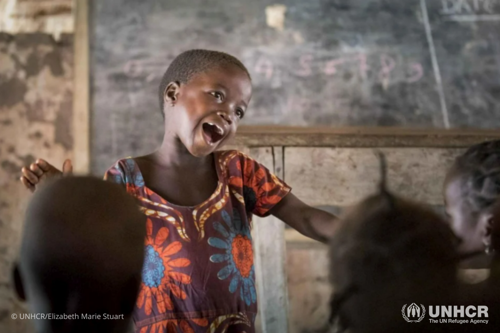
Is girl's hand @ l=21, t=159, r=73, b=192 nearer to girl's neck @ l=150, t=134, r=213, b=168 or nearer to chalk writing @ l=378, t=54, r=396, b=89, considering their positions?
girl's neck @ l=150, t=134, r=213, b=168

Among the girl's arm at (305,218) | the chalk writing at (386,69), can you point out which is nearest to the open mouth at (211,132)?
the girl's arm at (305,218)

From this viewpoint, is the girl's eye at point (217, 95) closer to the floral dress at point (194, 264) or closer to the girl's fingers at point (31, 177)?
the floral dress at point (194, 264)

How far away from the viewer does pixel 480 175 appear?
2.09 ft

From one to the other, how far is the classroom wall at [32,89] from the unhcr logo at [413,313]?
491mm

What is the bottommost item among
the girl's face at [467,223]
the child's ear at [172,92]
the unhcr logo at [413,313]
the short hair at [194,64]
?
the unhcr logo at [413,313]

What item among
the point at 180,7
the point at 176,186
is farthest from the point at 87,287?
the point at 180,7

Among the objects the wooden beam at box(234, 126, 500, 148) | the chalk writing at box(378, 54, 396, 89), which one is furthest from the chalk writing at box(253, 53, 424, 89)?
the wooden beam at box(234, 126, 500, 148)

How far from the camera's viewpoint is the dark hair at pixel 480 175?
24.3 inches

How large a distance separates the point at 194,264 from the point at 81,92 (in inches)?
14.8

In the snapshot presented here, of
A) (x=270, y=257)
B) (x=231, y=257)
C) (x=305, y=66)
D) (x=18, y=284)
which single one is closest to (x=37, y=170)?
(x=18, y=284)

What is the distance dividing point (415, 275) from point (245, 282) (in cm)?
22

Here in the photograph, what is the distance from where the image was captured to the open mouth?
659 millimetres

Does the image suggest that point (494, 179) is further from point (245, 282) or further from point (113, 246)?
point (113, 246)

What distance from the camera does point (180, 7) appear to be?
0.93 metres
